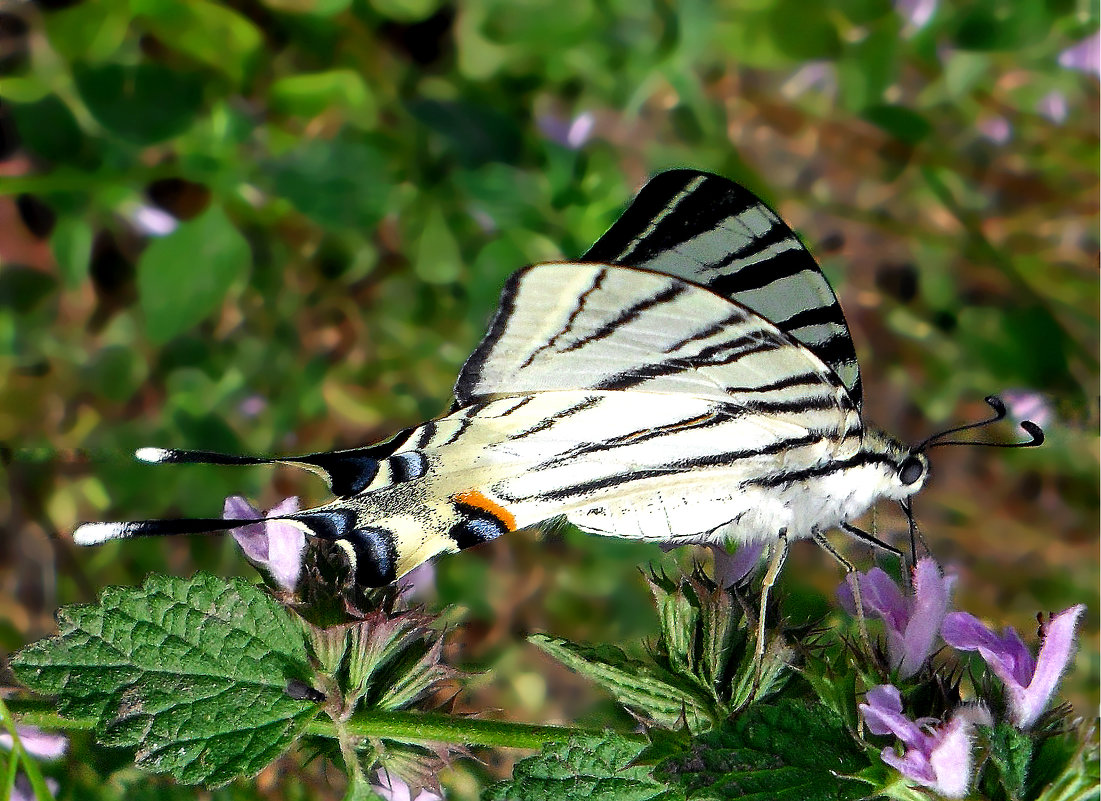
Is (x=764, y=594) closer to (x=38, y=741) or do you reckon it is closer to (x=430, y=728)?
(x=430, y=728)

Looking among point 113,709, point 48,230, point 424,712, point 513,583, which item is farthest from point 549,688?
point 48,230

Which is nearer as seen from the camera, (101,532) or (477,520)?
(101,532)

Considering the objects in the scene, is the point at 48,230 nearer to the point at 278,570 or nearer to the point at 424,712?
the point at 278,570

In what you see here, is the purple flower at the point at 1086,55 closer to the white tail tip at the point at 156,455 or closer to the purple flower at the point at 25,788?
the white tail tip at the point at 156,455

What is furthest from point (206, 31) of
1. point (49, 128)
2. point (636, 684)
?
point (636, 684)

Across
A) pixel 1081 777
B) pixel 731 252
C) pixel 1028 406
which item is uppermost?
pixel 731 252
